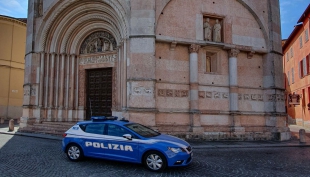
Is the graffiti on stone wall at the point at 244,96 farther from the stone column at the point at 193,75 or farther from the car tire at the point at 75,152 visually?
the car tire at the point at 75,152

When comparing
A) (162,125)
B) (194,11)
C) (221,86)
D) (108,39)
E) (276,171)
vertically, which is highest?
(194,11)

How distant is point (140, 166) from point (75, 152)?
2.10 metres

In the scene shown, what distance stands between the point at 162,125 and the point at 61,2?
9.86 m

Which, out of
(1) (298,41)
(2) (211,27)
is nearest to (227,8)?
(2) (211,27)

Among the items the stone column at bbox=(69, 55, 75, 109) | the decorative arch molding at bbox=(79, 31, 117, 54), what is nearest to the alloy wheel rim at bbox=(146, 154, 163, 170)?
the decorative arch molding at bbox=(79, 31, 117, 54)

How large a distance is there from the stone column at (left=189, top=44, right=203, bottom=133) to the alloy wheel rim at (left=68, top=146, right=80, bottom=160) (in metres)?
6.68

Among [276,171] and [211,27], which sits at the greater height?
[211,27]

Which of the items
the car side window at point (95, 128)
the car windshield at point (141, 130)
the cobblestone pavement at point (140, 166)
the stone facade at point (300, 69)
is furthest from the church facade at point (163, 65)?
the stone facade at point (300, 69)

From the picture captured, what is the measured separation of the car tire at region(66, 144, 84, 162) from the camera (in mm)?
7906

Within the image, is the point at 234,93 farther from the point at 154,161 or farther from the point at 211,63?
the point at 154,161

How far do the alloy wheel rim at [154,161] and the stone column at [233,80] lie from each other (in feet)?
27.2

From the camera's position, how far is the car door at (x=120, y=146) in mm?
7139

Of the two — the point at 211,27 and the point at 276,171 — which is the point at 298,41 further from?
the point at 276,171

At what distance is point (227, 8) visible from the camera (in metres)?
14.9
